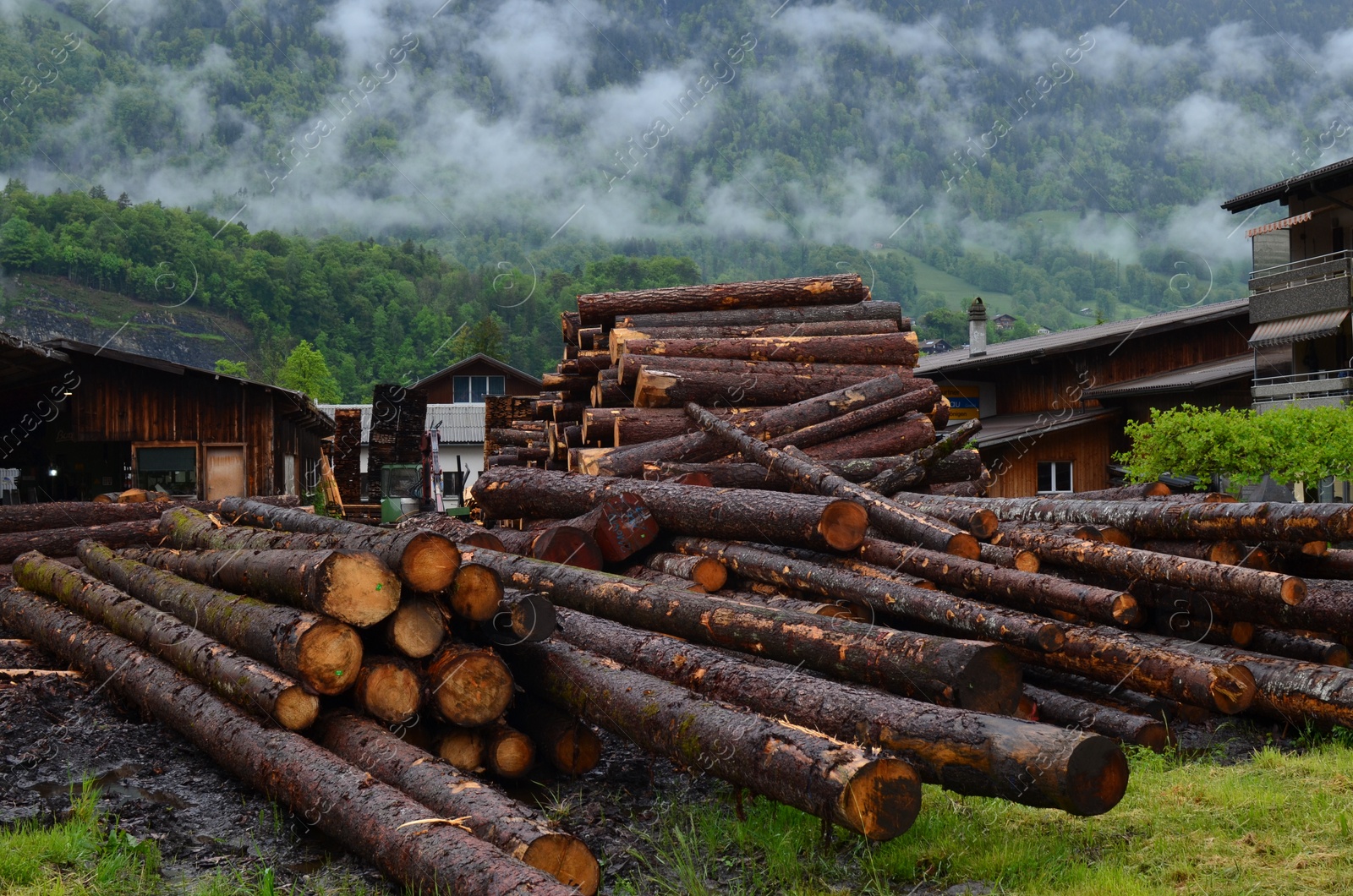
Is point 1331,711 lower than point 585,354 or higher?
lower

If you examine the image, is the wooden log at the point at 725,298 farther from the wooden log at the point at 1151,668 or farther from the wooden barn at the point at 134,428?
the wooden barn at the point at 134,428

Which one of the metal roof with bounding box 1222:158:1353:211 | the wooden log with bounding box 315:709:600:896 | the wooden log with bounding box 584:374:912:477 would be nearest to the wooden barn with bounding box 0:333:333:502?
the wooden log with bounding box 584:374:912:477

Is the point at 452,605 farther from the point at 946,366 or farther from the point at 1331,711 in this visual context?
the point at 946,366

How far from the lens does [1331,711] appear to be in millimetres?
6312

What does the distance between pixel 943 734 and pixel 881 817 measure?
58cm

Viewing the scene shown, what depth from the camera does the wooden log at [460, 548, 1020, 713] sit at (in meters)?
4.93

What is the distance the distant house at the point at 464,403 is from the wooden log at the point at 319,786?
40490 millimetres

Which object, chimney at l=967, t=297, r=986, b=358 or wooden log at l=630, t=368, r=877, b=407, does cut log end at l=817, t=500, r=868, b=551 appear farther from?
chimney at l=967, t=297, r=986, b=358

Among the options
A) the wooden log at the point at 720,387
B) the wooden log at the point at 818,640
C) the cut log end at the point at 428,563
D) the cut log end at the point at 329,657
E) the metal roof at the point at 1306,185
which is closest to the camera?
the wooden log at the point at 818,640

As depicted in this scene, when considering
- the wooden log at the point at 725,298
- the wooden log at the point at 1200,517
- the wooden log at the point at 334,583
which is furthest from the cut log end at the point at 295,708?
the wooden log at the point at 725,298

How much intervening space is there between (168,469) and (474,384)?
3125 centimetres

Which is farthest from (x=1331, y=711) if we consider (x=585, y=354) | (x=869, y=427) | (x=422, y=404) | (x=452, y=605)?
(x=422, y=404)

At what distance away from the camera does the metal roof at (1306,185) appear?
89.9 ft

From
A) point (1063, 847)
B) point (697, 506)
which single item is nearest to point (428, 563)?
point (1063, 847)
